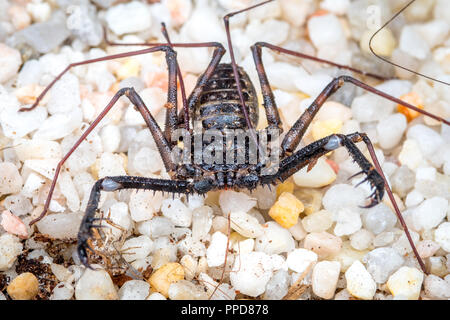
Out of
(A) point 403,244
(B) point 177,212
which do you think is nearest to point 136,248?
Answer: (B) point 177,212

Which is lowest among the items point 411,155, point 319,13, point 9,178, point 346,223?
point 346,223

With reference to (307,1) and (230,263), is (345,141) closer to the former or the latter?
(230,263)

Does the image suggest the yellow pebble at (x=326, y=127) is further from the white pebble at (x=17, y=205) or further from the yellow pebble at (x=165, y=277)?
the white pebble at (x=17, y=205)

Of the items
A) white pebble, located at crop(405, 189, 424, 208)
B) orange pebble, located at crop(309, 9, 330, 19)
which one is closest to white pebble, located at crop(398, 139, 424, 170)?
white pebble, located at crop(405, 189, 424, 208)

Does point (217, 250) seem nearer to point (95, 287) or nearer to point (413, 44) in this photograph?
point (95, 287)

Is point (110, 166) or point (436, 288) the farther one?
point (110, 166)

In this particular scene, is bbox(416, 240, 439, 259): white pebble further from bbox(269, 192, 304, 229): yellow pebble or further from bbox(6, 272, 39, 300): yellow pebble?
bbox(6, 272, 39, 300): yellow pebble

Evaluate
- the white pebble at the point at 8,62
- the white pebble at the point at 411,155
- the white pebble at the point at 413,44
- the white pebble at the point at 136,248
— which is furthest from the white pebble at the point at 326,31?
the white pebble at the point at 8,62
